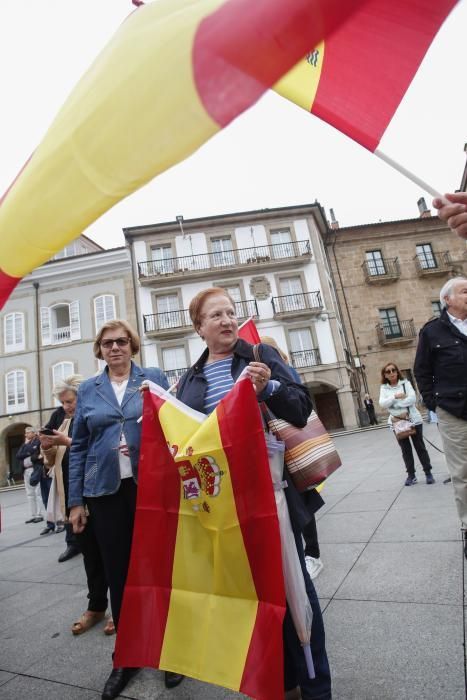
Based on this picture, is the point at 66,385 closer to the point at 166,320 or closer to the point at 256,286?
the point at 166,320

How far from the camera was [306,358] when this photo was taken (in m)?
21.4

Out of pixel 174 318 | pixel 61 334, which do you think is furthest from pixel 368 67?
pixel 61 334

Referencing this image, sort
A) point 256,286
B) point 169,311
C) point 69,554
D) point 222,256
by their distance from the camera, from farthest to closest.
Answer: point 222,256
point 256,286
point 169,311
point 69,554

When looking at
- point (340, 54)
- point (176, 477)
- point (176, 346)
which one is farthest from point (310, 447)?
point (176, 346)

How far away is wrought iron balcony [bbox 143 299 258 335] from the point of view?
2136cm

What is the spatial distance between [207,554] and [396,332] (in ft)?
80.2

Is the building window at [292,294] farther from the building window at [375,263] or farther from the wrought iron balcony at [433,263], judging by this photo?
the wrought iron balcony at [433,263]

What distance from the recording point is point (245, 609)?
1544 millimetres

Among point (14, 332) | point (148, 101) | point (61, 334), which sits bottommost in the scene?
point (148, 101)

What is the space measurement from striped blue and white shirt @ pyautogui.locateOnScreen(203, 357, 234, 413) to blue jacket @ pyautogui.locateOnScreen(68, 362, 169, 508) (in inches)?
25.1

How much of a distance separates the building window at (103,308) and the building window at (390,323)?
1596cm

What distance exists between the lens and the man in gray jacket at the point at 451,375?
9.28ft

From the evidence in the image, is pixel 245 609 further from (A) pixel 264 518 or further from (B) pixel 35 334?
(B) pixel 35 334

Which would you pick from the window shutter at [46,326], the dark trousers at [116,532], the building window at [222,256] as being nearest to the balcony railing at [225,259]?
the building window at [222,256]
